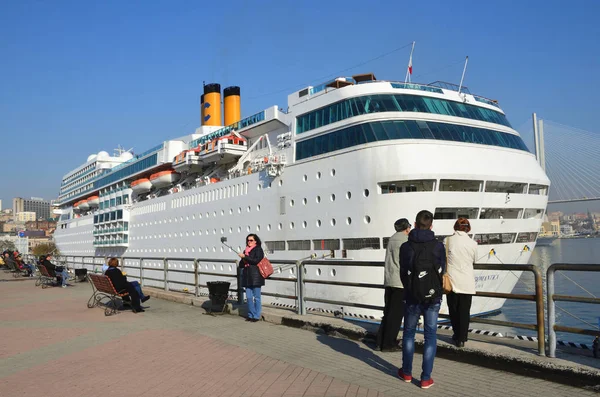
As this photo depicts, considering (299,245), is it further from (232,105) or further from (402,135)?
(232,105)

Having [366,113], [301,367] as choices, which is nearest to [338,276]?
[366,113]

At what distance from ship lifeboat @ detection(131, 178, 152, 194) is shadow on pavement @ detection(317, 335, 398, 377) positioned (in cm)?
2886

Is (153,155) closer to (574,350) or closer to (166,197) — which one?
(166,197)

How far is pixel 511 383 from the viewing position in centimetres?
496

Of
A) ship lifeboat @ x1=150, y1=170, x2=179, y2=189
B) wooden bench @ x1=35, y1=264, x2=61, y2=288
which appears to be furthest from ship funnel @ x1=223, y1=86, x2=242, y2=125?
wooden bench @ x1=35, y1=264, x2=61, y2=288

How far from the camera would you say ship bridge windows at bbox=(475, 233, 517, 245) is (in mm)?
16000

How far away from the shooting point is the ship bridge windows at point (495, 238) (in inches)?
630

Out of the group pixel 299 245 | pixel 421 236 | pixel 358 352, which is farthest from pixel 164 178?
pixel 421 236

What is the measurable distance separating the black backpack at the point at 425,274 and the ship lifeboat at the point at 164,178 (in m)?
28.1

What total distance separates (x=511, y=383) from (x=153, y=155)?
31219 millimetres

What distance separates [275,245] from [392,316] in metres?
13.9

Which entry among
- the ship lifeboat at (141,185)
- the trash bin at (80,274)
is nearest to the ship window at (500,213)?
the trash bin at (80,274)

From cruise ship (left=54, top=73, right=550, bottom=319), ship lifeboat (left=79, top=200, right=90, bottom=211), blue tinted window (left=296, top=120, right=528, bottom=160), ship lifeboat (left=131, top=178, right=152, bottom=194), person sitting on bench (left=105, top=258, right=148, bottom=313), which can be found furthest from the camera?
ship lifeboat (left=79, top=200, right=90, bottom=211)

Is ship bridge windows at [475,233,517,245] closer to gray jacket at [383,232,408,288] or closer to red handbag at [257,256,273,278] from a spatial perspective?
red handbag at [257,256,273,278]
